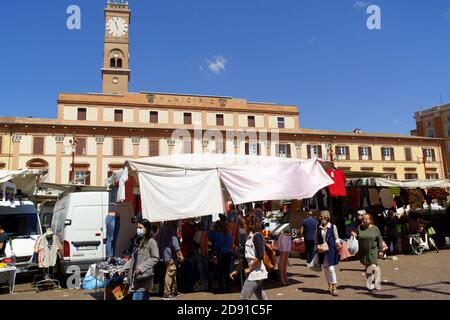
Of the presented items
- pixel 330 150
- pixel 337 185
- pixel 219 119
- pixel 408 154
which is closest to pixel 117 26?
pixel 219 119

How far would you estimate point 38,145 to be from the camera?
40.7 m

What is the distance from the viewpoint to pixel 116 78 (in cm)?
6044

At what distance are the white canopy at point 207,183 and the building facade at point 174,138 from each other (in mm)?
31864

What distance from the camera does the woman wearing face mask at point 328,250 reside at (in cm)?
762

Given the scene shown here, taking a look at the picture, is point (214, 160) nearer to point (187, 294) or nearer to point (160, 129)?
point (187, 294)

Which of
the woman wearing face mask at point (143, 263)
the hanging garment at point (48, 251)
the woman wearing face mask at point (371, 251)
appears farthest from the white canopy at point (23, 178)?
the woman wearing face mask at point (371, 251)

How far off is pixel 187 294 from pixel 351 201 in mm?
8602

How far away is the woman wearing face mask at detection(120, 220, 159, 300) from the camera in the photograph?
18.9 ft

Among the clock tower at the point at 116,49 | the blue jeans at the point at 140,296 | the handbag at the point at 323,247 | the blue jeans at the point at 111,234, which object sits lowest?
the blue jeans at the point at 140,296

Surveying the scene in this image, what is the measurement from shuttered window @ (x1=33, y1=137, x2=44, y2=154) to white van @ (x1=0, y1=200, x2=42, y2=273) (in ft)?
105

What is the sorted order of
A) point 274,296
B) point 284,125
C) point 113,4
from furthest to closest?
point 113,4, point 284,125, point 274,296

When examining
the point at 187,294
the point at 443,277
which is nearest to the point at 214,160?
the point at 187,294

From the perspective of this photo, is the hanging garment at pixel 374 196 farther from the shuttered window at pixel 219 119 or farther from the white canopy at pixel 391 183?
the shuttered window at pixel 219 119

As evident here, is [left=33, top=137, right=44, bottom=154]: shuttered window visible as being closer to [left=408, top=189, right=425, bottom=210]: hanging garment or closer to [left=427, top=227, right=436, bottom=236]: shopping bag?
[left=408, top=189, right=425, bottom=210]: hanging garment
